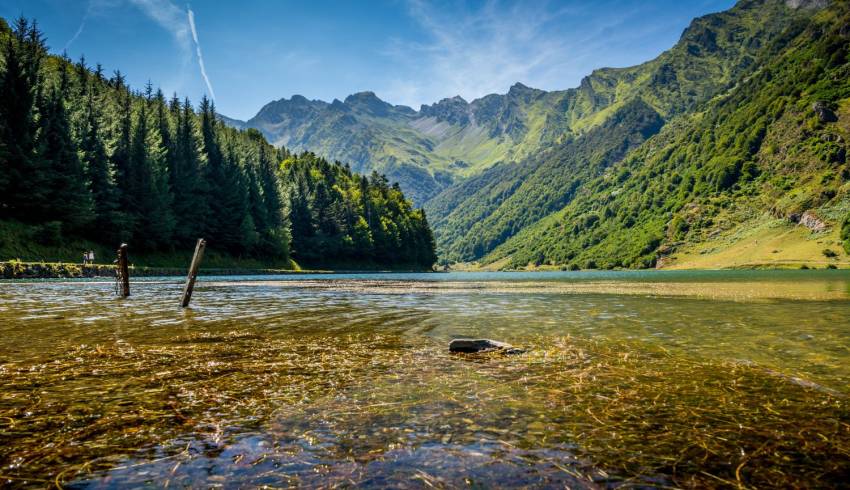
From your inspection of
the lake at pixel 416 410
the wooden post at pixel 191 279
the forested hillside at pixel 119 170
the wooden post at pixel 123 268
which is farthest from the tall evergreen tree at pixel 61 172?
the lake at pixel 416 410

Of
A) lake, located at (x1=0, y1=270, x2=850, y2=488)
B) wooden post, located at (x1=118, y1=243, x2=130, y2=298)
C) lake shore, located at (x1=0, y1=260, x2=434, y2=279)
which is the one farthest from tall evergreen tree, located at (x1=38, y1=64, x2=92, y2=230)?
lake, located at (x1=0, y1=270, x2=850, y2=488)

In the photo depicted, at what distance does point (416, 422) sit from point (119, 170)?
102178 millimetres

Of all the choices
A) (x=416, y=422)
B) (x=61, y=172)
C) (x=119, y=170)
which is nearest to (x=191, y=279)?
(x=416, y=422)

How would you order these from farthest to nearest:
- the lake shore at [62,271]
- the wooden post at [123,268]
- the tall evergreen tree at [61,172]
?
the tall evergreen tree at [61,172] < the lake shore at [62,271] < the wooden post at [123,268]

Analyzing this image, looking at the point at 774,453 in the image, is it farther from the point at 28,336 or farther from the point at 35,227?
the point at 35,227

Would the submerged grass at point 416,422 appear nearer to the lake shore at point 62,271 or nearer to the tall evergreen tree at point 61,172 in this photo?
the lake shore at point 62,271

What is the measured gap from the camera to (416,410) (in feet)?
27.3

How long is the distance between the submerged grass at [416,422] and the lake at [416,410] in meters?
0.04

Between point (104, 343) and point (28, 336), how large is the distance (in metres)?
3.56

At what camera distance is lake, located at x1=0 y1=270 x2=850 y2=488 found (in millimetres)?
5766

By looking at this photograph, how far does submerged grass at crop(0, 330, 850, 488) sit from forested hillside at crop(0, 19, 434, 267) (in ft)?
242

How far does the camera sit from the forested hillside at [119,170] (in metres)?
69.9

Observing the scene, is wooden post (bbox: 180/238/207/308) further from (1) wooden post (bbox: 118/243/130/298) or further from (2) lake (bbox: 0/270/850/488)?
(2) lake (bbox: 0/270/850/488)

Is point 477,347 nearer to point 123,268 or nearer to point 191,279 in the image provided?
point 191,279
